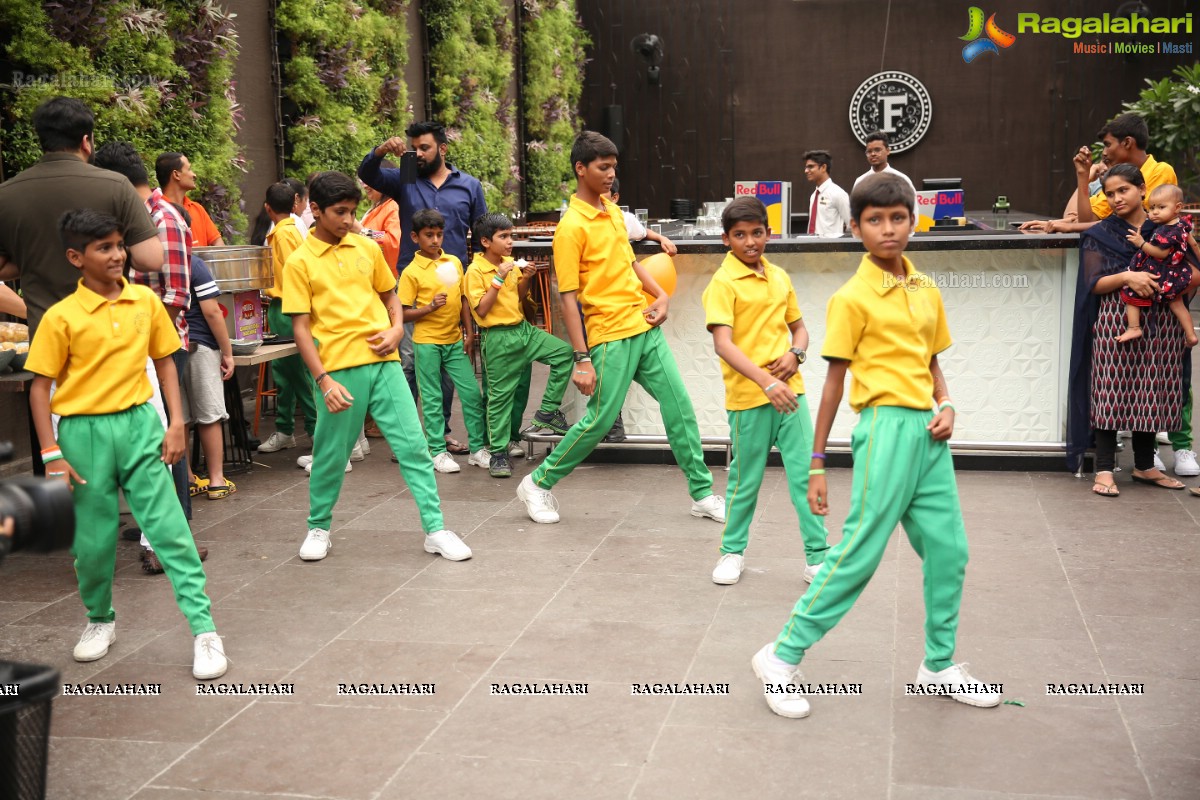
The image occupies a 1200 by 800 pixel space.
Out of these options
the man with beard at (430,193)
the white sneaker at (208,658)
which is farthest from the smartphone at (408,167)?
the white sneaker at (208,658)

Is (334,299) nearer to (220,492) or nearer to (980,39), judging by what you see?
(220,492)

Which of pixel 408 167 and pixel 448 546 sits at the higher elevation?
pixel 408 167

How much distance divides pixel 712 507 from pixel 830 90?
13.1m

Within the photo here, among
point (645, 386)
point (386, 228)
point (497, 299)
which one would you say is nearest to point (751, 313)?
point (645, 386)

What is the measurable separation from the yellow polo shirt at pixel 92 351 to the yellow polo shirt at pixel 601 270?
2.01 meters

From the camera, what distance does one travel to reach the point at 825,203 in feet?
32.1

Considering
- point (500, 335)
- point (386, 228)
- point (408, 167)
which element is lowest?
point (500, 335)

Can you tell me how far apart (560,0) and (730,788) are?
15.3 metres

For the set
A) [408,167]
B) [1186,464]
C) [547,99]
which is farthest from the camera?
[547,99]

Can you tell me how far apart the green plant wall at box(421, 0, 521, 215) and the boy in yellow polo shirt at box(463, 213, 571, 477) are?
6085mm

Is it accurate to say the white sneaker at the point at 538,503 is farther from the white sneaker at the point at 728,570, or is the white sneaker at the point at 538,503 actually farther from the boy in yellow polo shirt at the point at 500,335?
the white sneaker at the point at 728,570

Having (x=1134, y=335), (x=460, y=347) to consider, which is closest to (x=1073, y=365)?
(x=1134, y=335)

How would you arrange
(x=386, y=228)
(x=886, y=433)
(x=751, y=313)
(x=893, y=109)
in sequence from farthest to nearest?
(x=893, y=109) → (x=386, y=228) → (x=751, y=313) → (x=886, y=433)

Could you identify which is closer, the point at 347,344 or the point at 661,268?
the point at 347,344
